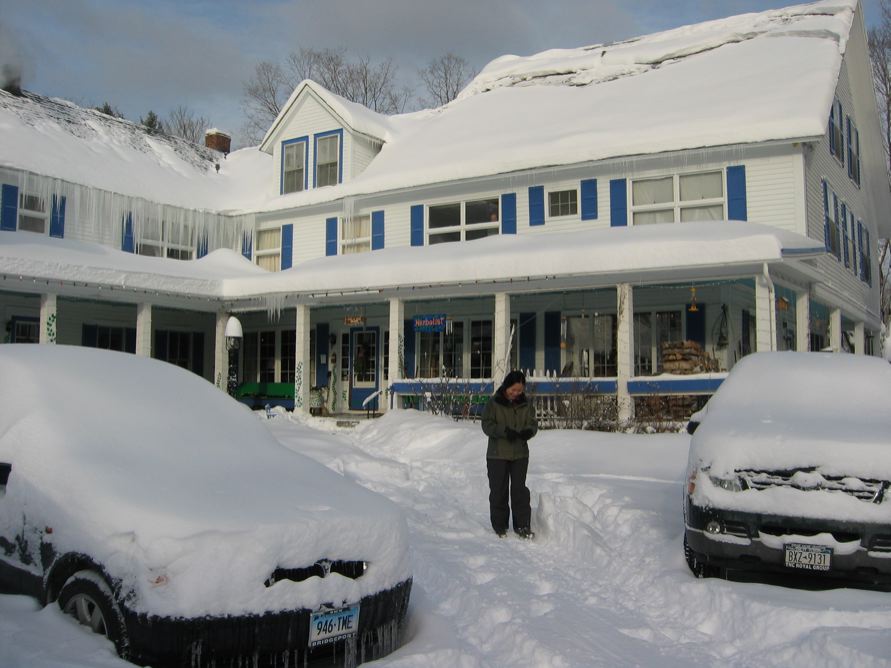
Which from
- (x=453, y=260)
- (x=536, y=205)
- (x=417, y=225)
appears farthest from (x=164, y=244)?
(x=536, y=205)

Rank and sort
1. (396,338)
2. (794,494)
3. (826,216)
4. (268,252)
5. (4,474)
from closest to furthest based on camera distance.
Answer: (4,474), (794,494), (396,338), (826,216), (268,252)

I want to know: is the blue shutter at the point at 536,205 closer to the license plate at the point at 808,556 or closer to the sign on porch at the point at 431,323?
the sign on porch at the point at 431,323

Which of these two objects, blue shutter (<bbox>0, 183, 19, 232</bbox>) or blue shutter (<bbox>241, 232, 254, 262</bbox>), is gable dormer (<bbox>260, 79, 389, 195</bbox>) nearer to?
blue shutter (<bbox>241, 232, 254, 262</bbox>)

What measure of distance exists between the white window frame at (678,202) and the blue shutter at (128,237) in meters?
12.7

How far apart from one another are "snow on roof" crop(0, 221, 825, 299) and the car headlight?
796cm

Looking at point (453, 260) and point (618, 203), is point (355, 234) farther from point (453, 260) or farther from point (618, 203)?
point (618, 203)

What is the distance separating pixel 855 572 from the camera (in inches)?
214

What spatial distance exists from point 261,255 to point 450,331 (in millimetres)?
7182

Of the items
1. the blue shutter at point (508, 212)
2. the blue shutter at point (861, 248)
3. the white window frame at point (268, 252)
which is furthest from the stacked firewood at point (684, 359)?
the white window frame at point (268, 252)

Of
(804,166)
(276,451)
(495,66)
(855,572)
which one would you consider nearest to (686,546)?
(855,572)

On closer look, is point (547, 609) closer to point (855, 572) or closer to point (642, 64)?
point (855, 572)

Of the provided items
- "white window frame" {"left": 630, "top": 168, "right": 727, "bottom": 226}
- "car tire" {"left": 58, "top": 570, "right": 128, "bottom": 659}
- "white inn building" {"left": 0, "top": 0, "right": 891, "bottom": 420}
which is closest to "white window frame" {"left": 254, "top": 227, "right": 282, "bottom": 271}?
"white inn building" {"left": 0, "top": 0, "right": 891, "bottom": 420}

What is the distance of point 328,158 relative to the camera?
22.4m

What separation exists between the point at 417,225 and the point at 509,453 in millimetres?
12795
